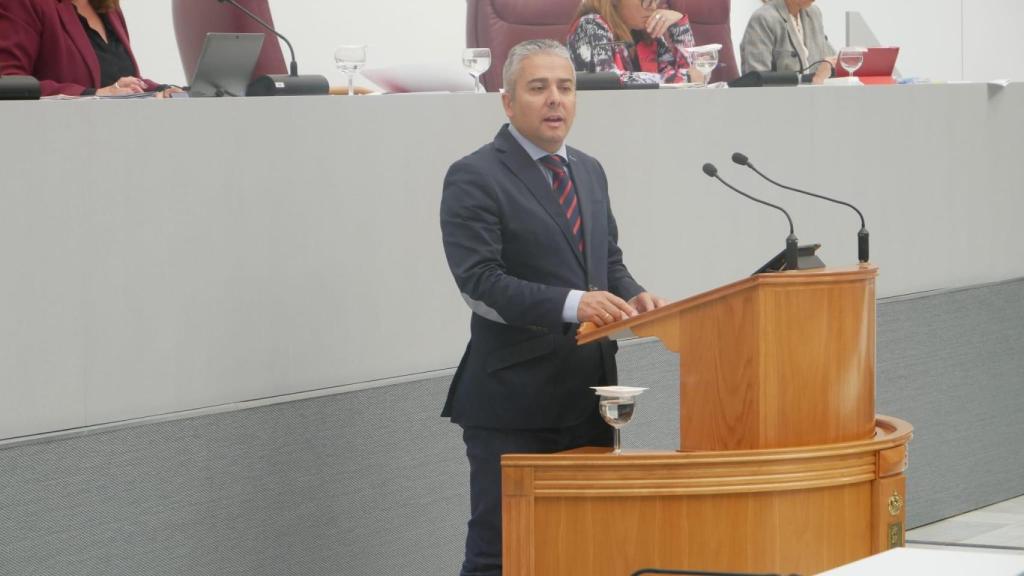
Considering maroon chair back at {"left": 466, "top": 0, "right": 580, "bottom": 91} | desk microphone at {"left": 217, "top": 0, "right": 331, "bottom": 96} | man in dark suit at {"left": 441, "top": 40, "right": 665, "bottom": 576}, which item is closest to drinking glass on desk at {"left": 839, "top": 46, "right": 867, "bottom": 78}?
maroon chair back at {"left": 466, "top": 0, "right": 580, "bottom": 91}

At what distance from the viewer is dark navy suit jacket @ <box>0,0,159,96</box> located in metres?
3.66

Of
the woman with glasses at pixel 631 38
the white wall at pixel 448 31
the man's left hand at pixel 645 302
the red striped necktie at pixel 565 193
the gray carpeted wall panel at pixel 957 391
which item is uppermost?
the white wall at pixel 448 31

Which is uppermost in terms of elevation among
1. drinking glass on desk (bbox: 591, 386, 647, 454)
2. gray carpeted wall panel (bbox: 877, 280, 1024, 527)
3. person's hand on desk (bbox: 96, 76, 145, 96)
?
person's hand on desk (bbox: 96, 76, 145, 96)

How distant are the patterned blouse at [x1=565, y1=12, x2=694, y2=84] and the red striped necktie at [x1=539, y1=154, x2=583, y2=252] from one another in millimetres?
1510

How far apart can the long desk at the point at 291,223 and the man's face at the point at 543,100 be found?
78 cm

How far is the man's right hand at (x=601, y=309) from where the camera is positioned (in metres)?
2.76

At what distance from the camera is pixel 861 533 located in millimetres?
2746

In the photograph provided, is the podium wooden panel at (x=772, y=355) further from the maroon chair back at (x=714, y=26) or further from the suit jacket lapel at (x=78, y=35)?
the maroon chair back at (x=714, y=26)

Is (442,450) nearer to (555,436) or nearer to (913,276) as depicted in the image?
(555,436)

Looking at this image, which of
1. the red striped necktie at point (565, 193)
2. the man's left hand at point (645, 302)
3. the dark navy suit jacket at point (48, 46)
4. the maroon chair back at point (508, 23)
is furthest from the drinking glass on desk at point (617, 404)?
the maroon chair back at point (508, 23)

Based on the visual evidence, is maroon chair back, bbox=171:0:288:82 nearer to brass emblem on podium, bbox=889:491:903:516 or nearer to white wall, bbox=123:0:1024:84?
white wall, bbox=123:0:1024:84

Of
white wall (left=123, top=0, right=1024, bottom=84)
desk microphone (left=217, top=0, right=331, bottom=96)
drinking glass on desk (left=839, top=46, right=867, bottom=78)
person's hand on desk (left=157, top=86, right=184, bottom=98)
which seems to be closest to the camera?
person's hand on desk (left=157, top=86, right=184, bottom=98)

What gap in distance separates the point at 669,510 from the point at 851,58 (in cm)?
269

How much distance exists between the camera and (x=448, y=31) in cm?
677
